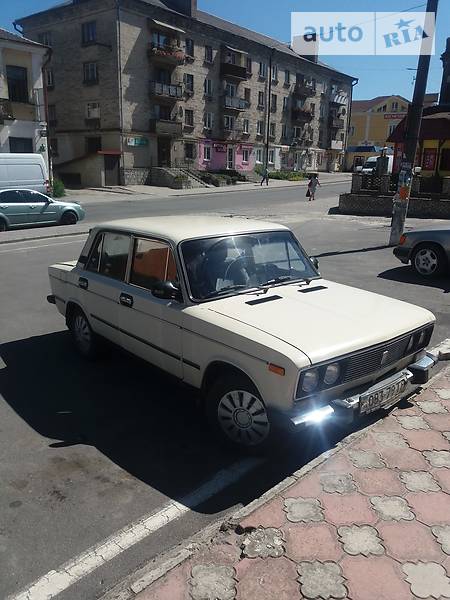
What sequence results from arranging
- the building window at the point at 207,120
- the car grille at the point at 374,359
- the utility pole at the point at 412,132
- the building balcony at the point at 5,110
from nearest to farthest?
the car grille at the point at 374,359, the utility pole at the point at 412,132, the building balcony at the point at 5,110, the building window at the point at 207,120

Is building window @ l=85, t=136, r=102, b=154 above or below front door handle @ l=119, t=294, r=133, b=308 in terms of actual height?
above

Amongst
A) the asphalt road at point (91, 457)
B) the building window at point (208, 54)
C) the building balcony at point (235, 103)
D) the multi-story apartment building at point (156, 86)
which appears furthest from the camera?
the building balcony at point (235, 103)

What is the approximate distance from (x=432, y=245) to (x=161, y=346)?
7.32 metres

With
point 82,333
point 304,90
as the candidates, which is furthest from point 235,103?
point 82,333

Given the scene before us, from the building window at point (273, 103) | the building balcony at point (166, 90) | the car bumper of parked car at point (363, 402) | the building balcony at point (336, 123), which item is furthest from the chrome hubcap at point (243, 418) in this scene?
the building balcony at point (336, 123)

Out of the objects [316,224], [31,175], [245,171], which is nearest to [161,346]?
[316,224]

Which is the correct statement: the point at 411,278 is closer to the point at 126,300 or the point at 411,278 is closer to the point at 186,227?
the point at 186,227

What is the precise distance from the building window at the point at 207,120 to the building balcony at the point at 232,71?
4.38 metres

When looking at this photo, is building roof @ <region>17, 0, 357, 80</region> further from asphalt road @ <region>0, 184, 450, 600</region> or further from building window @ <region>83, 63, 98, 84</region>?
asphalt road @ <region>0, 184, 450, 600</region>

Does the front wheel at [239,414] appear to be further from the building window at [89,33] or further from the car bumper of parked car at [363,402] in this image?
the building window at [89,33]

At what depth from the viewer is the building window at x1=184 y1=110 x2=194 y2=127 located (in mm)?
48281

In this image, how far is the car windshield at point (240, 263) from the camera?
14.3 ft

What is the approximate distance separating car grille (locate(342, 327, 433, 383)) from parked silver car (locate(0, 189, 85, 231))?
53.5ft

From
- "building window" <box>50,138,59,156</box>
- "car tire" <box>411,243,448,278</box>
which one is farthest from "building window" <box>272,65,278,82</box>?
"car tire" <box>411,243,448,278</box>
